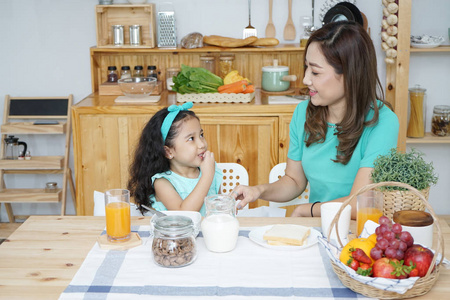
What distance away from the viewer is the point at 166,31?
3.54m

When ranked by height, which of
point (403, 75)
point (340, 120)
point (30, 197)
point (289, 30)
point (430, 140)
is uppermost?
point (289, 30)

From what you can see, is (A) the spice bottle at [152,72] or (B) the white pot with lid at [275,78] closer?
(B) the white pot with lid at [275,78]

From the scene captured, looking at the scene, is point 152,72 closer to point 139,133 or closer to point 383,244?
point 139,133

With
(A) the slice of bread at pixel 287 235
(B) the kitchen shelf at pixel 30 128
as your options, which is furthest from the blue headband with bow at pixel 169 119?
(B) the kitchen shelf at pixel 30 128

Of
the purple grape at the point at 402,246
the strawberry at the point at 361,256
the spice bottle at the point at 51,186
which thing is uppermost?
the purple grape at the point at 402,246

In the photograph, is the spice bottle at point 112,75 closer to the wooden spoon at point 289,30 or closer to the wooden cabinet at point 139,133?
the wooden cabinet at point 139,133

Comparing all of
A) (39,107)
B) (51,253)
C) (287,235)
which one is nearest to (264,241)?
(287,235)

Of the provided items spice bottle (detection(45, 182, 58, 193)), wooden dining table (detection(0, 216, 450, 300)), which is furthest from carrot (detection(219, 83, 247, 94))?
wooden dining table (detection(0, 216, 450, 300))

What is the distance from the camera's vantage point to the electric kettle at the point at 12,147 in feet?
12.0

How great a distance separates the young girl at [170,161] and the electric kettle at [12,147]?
5.60ft

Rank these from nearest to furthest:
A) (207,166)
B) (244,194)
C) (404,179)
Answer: (404,179) < (244,194) < (207,166)

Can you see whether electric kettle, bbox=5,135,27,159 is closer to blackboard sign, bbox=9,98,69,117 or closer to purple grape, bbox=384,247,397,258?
blackboard sign, bbox=9,98,69,117

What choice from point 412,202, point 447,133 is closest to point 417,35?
point 447,133

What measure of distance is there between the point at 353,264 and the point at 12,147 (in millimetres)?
2946
